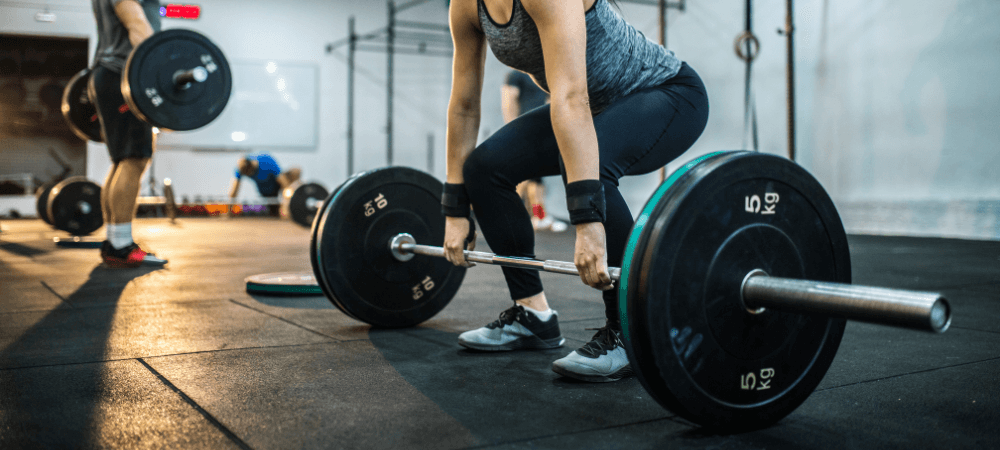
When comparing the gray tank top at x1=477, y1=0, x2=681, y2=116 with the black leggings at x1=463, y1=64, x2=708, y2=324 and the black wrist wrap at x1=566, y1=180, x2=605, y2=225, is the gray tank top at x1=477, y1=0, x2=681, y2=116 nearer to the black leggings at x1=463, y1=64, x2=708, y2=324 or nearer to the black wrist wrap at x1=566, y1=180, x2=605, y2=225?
the black leggings at x1=463, y1=64, x2=708, y2=324

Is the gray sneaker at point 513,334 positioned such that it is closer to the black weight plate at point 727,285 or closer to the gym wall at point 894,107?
the black weight plate at point 727,285

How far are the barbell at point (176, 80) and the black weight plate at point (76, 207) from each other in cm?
176

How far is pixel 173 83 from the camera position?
2525mm

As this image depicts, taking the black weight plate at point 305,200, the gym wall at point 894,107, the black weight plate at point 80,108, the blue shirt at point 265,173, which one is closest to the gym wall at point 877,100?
the gym wall at point 894,107

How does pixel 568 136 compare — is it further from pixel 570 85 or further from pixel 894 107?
pixel 894 107

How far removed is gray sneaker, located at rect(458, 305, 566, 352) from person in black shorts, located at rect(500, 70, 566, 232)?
8.69 feet

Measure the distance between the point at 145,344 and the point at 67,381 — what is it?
298 millimetres

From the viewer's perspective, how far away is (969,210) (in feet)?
13.0

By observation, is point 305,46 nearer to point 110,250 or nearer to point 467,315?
point 110,250

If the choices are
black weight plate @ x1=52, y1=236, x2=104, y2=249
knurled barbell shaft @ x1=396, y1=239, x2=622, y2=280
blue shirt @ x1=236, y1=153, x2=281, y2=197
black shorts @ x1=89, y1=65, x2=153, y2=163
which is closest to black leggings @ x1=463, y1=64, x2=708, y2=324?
knurled barbell shaft @ x1=396, y1=239, x2=622, y2=280

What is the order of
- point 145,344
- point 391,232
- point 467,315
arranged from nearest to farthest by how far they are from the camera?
point 145,344 → point 391,232 → point 467,315

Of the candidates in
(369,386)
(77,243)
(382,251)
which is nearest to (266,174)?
(77,243)

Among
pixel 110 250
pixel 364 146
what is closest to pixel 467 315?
pixel 110 250

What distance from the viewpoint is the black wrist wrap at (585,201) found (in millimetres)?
970
